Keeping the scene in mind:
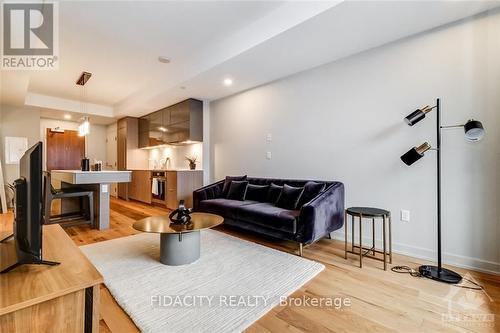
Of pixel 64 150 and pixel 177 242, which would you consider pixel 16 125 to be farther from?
pixel 177 242

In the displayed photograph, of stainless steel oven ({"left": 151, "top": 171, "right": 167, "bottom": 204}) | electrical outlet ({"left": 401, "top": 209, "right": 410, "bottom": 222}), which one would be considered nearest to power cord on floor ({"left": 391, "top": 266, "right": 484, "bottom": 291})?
electrical outlet ({"left": 401, "top": 209, "right": 410, "bottom": 222})

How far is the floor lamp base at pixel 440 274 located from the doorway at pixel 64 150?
848 centimetres

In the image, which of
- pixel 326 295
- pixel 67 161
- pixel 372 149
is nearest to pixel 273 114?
pixel 372 149

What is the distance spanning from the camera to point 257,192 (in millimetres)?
3752

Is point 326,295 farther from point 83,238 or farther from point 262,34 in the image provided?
point 83,238

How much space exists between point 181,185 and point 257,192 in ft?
6.05

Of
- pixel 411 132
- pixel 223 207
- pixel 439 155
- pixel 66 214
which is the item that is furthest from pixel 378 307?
pixel 66 214

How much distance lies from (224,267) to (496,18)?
349 centimetres

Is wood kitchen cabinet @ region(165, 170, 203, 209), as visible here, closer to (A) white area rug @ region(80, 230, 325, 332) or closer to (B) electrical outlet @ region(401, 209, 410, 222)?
(A) white area rug @ region(80, 230, 325, 332)

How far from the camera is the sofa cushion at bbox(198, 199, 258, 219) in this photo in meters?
3.32

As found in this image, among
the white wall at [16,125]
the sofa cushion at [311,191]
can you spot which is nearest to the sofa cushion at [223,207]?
the sofa cushion at [311,191]

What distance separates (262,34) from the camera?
2.74 meters

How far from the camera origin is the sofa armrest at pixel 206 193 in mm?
3969

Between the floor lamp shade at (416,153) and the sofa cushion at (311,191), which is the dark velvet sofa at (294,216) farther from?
the floor lamp shade at (416,153)
